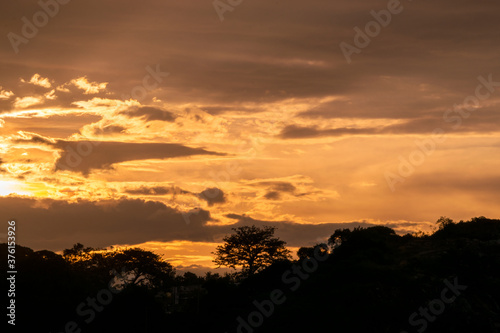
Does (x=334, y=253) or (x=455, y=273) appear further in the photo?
(x=334, y=253)

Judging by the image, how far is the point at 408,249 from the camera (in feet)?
152

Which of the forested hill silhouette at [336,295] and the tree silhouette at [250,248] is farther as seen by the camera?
the tree silhouette at [250,248]

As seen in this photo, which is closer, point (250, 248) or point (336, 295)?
point (336, 295)

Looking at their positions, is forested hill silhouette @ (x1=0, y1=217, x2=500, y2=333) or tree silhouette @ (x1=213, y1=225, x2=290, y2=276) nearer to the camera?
forested hill silhouette @ (x1=0, y1=217, x2=500, y2=333)

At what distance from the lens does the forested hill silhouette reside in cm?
3450

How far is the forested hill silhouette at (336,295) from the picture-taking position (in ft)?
113

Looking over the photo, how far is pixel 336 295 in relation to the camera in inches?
1485

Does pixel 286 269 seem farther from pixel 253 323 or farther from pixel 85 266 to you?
pixel 85 266

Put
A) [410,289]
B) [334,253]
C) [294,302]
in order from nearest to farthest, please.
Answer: [410,289], [294,302], [334,253]

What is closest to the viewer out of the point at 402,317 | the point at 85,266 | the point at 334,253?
the point at 402,317

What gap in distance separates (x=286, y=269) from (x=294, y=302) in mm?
16836

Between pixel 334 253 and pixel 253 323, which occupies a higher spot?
pixel 334 253

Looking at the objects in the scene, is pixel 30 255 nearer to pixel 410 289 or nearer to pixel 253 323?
pixel 253 323

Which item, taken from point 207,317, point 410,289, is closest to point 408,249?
point 410,289
